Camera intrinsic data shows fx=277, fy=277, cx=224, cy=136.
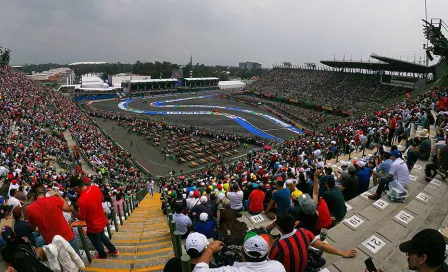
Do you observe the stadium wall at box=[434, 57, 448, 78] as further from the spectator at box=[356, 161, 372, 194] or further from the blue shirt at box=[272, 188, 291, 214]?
the blue shirt at box=[272, 188, 291, 214]

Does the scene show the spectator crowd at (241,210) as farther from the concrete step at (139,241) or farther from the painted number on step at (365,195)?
the concrete step at (139,241)

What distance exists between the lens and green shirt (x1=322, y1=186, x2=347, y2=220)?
227 inches

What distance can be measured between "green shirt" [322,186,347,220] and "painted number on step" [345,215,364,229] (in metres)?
0.16

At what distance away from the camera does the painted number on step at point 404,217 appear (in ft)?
18.6

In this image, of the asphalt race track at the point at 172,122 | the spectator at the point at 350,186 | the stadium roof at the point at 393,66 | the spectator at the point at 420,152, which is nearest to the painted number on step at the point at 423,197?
the spectator at the point at 350,186

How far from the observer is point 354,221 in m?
5.80

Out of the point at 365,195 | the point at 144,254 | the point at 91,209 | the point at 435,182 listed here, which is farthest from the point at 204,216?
the point at 435,182

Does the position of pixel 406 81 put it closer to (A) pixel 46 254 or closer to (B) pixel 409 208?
(B) pixel 409 208

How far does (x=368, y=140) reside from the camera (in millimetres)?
14938

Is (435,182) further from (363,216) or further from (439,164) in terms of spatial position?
(363,216)

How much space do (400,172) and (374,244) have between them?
2.79m

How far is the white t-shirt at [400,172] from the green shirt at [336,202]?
A: 2.02 meters

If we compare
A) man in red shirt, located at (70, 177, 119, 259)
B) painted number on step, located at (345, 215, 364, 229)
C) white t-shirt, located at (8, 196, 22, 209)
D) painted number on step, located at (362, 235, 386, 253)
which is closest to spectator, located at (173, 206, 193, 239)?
man in red shirt, located at (70, 177, 119, 259)

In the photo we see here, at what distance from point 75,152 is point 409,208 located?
77.1 feet
